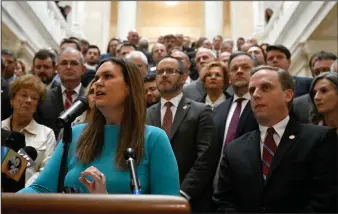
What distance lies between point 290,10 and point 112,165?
9038 millimetres

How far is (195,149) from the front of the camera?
3639 millimetres

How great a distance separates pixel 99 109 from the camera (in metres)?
2.33

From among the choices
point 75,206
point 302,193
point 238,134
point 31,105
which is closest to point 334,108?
point 238,134

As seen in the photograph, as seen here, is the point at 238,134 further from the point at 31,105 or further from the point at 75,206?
the point at 75,206

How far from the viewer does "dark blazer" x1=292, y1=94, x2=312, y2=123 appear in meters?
4.21

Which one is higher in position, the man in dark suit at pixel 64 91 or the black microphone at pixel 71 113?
the man in dark suit at pixel 64 91

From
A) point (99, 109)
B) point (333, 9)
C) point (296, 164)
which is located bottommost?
point (296, 164)

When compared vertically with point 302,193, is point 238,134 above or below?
above

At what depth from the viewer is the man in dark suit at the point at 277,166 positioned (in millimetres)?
2961

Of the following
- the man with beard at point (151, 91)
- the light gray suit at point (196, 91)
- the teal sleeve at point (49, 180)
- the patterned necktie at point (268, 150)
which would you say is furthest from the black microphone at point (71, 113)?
the light gray suit at point (196, 91)

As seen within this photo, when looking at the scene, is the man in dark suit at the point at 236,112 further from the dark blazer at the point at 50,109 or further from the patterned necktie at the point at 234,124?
the dark blazer at the point at 50,109

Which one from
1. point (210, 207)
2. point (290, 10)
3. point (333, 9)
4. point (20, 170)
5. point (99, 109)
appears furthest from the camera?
point (290, 10)

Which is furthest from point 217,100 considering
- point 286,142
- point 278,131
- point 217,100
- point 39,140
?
point 39,140

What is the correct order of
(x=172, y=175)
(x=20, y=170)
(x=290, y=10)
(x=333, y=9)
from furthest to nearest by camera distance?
1. (x=290, y=10)
2. (x=333, y=9)
3. (x=172, y=175)
4. (x=20, y=170)
